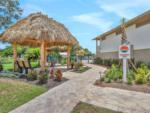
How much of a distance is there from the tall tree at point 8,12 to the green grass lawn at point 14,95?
17.2 metres

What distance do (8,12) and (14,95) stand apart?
1919cm

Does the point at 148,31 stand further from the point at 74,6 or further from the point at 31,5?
the point at 31,5

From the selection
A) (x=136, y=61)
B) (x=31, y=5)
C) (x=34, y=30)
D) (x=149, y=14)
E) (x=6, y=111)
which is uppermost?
(x=31, y=5)

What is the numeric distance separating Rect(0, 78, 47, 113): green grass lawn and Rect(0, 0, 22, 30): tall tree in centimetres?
1717

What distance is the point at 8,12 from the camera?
26516 millimetres

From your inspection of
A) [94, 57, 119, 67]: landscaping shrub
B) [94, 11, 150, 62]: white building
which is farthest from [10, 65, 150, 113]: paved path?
[94, 57, 119, 67]: landscaping shrub

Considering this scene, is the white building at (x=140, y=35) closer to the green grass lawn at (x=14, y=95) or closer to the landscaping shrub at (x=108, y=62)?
the landscaping shrub at (x=108, y=62)

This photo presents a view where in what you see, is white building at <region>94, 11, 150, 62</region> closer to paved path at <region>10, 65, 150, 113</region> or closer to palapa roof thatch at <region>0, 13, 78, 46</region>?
palapa roof thatch at <region>0, 13, 78, 46</region>

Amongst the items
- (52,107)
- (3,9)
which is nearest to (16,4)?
(3,9)

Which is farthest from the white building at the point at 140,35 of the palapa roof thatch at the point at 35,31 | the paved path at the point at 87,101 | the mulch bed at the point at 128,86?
the paved path at the point at 87,101

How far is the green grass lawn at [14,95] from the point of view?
7.89 meters

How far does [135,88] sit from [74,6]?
27.3ft

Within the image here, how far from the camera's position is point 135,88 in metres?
10.6

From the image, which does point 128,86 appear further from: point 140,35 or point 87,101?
point 140,35
